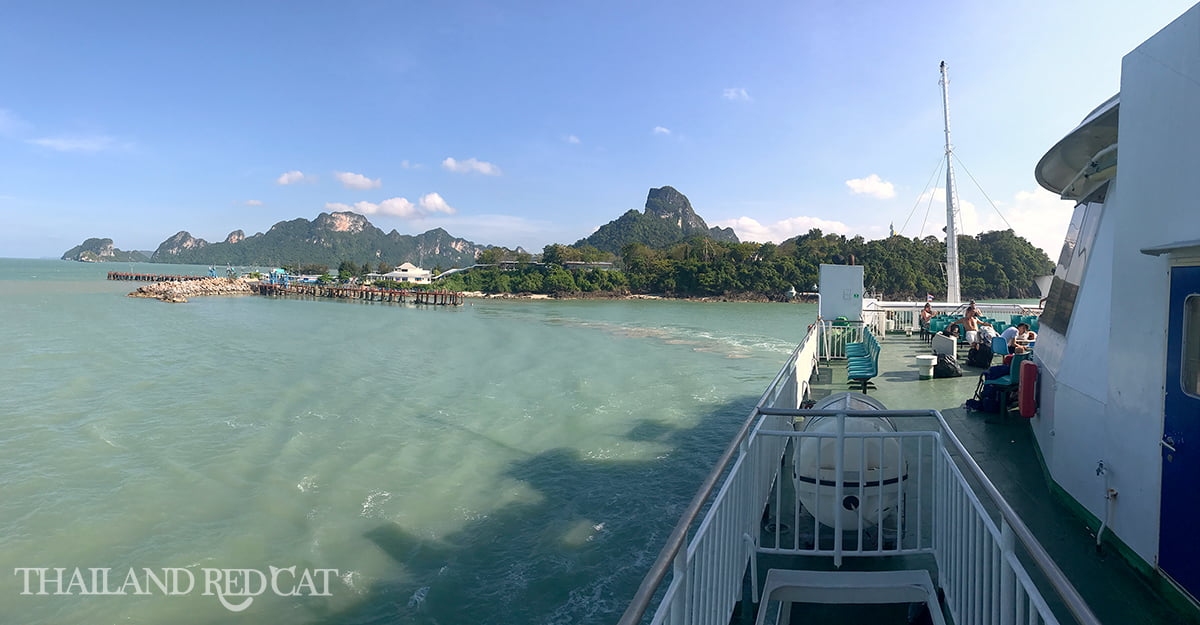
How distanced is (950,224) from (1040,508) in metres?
24.6

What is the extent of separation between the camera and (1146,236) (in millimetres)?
3508

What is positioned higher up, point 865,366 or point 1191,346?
point 1191,346

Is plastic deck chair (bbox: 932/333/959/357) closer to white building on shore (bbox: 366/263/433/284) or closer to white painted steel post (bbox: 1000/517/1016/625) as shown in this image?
white painted steel post (bbox: 1000/517/1016/625)

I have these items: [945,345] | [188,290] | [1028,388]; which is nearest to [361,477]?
[1028,388]

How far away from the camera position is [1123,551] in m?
3.70

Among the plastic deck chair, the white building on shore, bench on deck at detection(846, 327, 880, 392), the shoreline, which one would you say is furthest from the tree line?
bench on deck at detection(846, 327, 880, 392)

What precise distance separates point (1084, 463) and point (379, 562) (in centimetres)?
736

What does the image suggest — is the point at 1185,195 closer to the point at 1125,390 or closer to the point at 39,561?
the point at 1125,390

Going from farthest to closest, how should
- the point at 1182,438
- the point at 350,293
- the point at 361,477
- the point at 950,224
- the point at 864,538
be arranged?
the point at 350,293 → the point at 950,224 → the point at 361,477 → the point at 864,538 → the point at 1182,438

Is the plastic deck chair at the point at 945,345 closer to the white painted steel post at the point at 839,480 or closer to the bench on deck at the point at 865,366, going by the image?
the bench on deck at the point at 865,366

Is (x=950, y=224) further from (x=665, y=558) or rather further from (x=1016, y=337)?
(x=665, y=558)

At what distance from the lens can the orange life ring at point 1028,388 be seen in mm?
5406

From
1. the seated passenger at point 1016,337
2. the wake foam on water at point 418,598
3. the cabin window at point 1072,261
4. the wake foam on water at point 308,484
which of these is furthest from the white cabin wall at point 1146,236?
the wake foam on water at point 308,484

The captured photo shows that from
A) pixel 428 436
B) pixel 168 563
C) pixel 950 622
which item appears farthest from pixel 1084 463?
pixel 428 436
